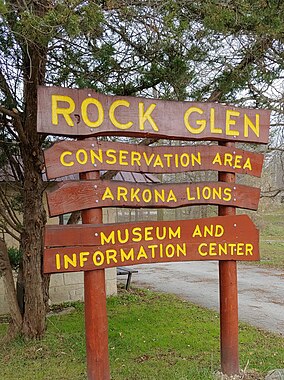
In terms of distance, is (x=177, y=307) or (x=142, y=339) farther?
(x=177, y=307)

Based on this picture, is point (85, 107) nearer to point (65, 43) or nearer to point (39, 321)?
point (65, 43)

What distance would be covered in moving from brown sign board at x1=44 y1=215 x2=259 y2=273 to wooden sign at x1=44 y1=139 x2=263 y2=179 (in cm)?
53

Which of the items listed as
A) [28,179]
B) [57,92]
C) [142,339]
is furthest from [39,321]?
[57,92]

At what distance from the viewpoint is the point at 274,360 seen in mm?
5195

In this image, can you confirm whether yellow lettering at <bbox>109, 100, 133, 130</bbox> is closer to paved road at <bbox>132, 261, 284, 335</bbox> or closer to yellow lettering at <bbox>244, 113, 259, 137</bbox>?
yellow lettering at <bbox>244, 113, 259, 137</bbox>

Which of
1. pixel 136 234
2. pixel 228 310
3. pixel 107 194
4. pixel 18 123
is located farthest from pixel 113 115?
pixel 228 310

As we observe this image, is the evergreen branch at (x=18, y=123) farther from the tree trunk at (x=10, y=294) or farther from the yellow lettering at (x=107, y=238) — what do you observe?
the yellow lettering at (x=107, y=238)

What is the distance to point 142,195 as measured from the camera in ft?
14.0

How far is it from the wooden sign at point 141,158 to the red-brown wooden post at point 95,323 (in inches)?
7.1

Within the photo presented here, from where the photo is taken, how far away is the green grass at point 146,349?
4811 mm

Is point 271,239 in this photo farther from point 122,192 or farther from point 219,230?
point 122,192

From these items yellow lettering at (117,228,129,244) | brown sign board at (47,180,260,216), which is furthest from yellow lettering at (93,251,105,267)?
brown sign board at (47,180,260,216)

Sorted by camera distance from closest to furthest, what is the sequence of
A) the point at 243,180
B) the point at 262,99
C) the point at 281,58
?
1. the point at 281,58
2. the point at 262,99
3. the point at 243,180

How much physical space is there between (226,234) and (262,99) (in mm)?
2862
